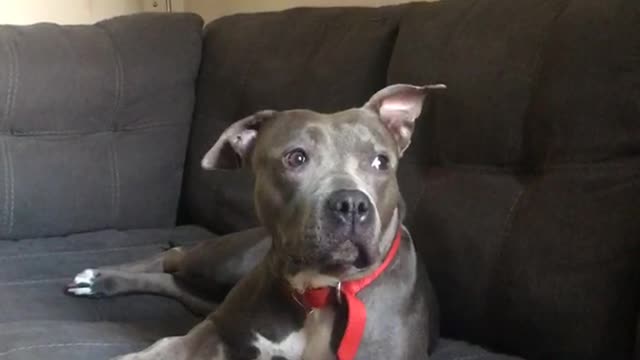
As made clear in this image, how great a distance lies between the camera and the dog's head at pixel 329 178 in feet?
5.27

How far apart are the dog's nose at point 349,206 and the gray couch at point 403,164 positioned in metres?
0.42

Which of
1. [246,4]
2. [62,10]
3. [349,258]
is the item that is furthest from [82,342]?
[62,10]

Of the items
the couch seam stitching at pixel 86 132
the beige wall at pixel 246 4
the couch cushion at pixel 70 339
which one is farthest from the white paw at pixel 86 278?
the beige wall at pixel 246 4

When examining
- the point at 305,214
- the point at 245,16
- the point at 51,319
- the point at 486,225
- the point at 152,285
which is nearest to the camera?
the point at 305,214

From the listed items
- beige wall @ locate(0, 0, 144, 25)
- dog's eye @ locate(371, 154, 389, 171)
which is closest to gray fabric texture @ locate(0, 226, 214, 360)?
dog's eye @ locate(371, 154, 389, 171)

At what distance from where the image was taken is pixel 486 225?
76.5 inches

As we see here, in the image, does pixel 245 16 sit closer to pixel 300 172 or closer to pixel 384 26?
pixel 384 26

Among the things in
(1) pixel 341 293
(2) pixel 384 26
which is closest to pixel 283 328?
(1) pixel 341 293

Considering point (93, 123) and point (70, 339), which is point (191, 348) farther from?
point (93, 123)

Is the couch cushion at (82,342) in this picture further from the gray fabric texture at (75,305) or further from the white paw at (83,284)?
the white paw at (83,284)

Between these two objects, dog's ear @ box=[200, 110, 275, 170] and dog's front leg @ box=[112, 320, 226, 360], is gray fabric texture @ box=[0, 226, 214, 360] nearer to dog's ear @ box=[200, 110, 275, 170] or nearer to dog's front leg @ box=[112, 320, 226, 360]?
dog's front leg @ box=[112, 320, 226, 360]

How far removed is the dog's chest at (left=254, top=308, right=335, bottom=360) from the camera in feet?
5.72

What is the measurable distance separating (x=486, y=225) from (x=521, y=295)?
0.17 m

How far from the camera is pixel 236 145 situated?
1.94 m
